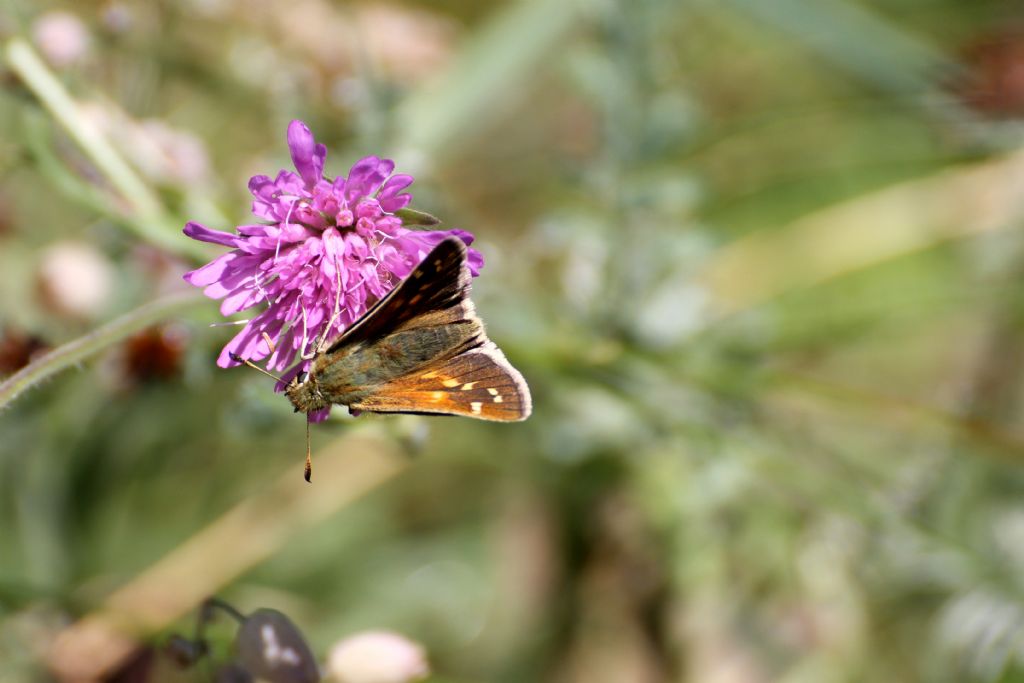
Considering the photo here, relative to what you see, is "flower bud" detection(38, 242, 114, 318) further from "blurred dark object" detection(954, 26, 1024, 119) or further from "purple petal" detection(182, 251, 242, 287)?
"blurred dark object" detection(954, 26, 1024, 119)

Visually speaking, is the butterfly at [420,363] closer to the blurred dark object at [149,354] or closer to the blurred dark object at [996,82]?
the blurred dark object at [149,354]

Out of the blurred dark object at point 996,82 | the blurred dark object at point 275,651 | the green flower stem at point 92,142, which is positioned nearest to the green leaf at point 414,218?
the green flower stem at point 92,142

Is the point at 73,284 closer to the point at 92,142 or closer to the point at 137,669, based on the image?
the point at 92,142

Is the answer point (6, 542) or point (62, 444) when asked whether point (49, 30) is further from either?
point (6, 542)

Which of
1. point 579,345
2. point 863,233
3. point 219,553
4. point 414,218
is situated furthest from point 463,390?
point 863,233

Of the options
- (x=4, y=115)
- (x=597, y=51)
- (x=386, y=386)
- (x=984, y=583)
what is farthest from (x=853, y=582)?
(x=4, y=115)

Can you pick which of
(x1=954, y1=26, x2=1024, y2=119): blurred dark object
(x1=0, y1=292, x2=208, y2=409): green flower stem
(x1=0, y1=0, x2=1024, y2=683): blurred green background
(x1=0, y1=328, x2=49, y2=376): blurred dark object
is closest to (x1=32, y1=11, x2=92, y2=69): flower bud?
(x1=0, y1=0, x2=1024, y2=683): blurred green background

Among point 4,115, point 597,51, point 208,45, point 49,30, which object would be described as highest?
point 208,45
